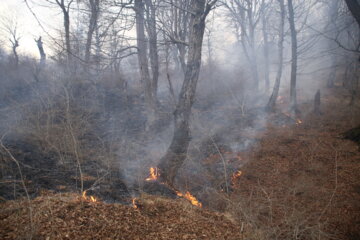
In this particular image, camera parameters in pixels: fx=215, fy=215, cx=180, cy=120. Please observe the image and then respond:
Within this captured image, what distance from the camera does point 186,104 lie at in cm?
624

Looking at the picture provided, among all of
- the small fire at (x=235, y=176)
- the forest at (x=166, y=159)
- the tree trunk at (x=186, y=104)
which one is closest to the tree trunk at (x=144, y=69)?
the forest at (x=166, y=159)

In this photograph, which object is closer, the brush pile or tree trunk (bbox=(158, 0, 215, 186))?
the brush pile

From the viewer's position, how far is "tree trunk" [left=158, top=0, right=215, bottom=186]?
19.7 feet

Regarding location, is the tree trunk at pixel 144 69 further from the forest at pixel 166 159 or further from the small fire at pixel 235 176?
the small fire at pixel 235 176

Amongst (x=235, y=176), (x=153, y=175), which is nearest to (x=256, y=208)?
(x=235, y=176)

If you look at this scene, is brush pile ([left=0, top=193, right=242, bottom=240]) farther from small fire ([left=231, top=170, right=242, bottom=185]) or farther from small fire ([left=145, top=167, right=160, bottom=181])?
small fire ([left=231, top=170, right=242, bottom=185])

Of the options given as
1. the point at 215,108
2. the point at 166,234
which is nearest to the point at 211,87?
the point at 215,108

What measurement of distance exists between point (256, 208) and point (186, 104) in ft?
10.5

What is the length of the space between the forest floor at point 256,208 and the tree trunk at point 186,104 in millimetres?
1440

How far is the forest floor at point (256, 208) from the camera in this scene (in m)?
2.90

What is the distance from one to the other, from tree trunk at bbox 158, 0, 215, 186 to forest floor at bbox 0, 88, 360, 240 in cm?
144

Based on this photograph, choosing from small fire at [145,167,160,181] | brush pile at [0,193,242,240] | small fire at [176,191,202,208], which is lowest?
small fire at [176,191,202,208]

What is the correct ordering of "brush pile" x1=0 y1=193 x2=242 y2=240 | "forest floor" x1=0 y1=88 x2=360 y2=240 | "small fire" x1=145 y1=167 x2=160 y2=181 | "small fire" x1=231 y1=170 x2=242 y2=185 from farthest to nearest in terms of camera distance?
"small fire" x1=231 y1=170 x2=242 y2=185 → "small fire" x1=145 y1=167 x2=160 y2=181 → "forest floor" x1=0 y1=88 x2=360 y2=240 → "brush pile" x1=0 y1=193 x2=242 y2=240

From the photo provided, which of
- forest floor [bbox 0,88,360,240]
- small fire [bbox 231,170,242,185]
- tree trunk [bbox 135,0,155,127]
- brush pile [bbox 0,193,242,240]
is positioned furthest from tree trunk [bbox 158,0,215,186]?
tree trunk [bbox 135,0,155,127]
